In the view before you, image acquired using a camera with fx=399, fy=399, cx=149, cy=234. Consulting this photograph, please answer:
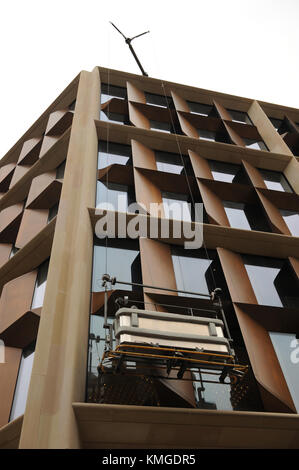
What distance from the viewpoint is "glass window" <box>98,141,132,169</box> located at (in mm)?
14727

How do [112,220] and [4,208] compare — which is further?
[4,208]

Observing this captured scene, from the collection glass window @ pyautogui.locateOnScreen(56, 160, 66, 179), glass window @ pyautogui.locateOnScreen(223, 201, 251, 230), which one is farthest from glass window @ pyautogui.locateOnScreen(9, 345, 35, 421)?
glass window @ pyautogui.locateOnScreen(223, 201, 251, 230)

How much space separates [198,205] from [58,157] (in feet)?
19.2

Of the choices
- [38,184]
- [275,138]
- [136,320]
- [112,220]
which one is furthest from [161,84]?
[136,320]

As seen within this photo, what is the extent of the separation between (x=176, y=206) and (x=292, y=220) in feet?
14.4

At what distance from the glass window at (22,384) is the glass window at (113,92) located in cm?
1334

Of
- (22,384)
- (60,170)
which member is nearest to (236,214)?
(60,170)

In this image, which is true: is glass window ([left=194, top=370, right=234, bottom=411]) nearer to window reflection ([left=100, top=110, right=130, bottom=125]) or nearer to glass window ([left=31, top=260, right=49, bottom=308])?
glass window ([left=31, top=260, right=49, bottom=308])

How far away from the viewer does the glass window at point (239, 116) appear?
71.7ft

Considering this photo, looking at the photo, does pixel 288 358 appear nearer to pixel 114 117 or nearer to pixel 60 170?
pixel 60 170

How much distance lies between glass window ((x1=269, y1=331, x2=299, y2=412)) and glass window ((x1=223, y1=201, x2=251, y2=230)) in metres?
4.65

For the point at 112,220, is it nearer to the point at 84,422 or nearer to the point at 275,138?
the point at 84,422

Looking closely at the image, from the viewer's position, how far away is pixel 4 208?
16875mm

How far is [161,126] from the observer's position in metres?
18.9
